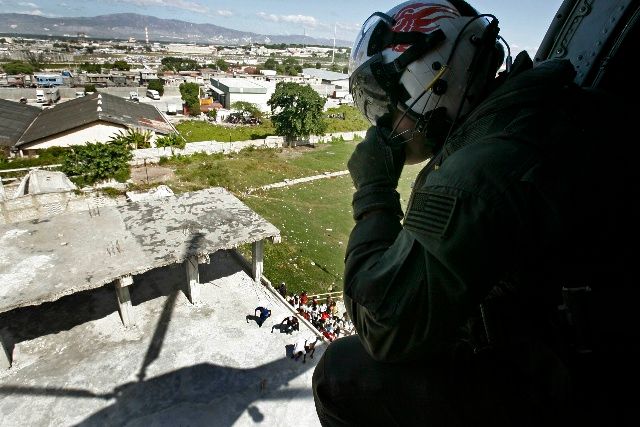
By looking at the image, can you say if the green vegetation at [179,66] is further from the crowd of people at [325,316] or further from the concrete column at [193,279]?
the concrete column at [193,279]

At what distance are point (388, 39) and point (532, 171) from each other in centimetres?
151

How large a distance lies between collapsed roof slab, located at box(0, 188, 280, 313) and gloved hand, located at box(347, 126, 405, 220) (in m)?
9.78

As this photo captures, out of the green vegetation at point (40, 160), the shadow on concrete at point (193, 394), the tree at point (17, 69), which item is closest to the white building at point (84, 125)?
the green vegetation at point (40, 160)

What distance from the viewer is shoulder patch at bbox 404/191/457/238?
1.21m

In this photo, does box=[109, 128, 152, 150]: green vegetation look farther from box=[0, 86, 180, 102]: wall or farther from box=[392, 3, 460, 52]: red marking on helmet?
box=[392, 3, 460, 52]: red marking on helmet

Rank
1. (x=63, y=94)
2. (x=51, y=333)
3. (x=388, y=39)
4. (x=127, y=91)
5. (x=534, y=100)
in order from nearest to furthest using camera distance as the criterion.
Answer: (x=534, y=100) → (x=388, y=39) → (x=51, y=333) → (x=63, y=94) → (x=127, y=91)

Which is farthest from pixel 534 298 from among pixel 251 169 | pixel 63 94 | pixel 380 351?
pixel 63 94

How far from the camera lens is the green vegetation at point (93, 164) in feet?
93.5

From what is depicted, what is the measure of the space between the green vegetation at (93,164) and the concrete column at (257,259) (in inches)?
831

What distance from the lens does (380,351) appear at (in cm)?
141

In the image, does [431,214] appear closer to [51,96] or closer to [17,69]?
[51,96]

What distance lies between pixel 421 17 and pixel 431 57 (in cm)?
28

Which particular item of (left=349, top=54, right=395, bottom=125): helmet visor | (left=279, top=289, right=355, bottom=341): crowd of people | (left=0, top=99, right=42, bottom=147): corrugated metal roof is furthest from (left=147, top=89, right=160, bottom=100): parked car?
(left=349, top=54, right=395, bottom=125): helmet visor

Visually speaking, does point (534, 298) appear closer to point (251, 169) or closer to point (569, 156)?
point (569, 156)
